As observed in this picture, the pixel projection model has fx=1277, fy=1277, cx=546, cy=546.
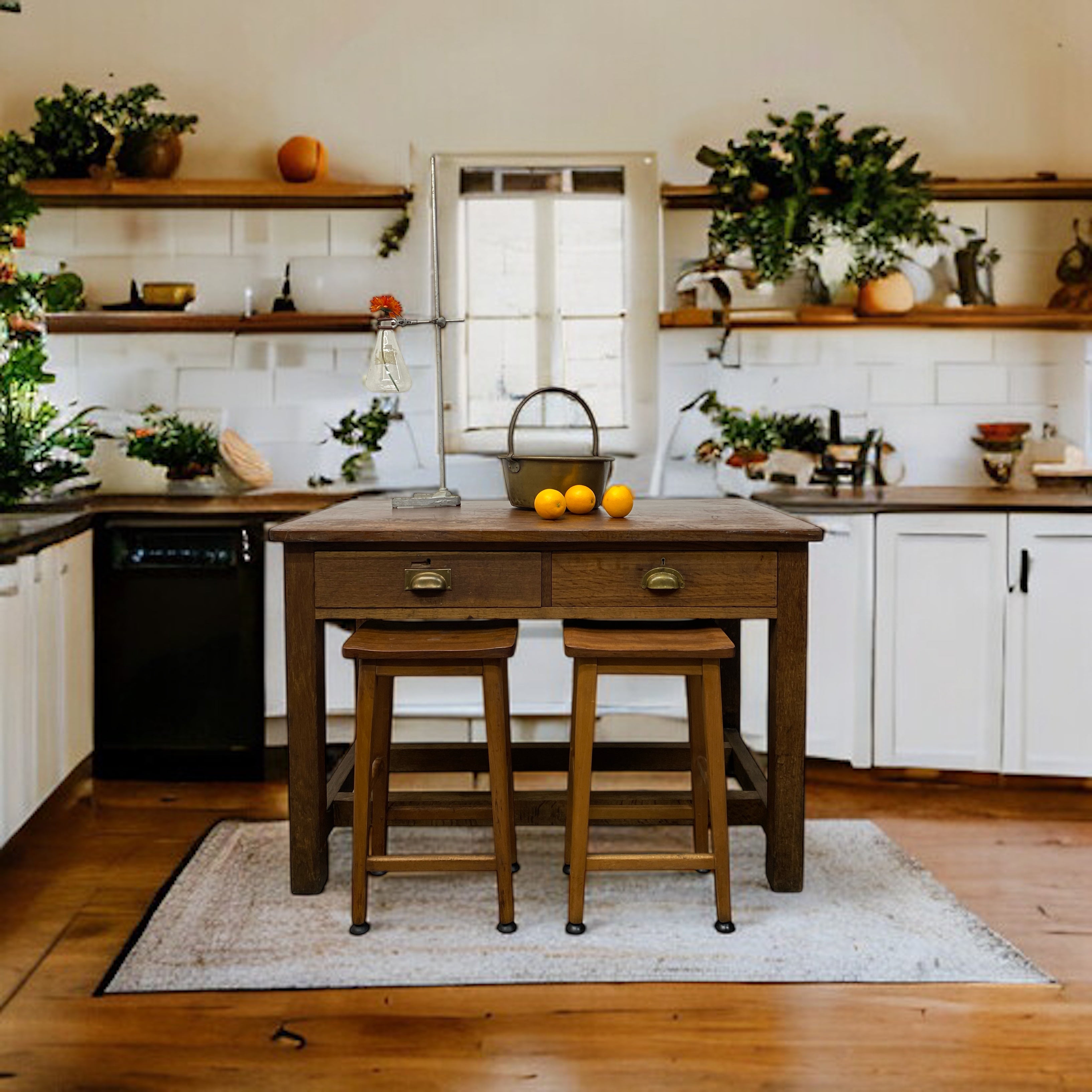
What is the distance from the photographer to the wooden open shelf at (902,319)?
15.4 feet

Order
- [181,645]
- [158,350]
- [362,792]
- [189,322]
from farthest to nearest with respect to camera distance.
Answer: [158,350] → [189,322] → [181,645] → [362,792]

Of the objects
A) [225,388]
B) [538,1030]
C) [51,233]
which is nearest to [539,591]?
[538,1030]

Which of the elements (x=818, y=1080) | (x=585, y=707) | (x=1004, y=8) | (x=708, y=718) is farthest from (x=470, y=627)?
(x=1004, y=8)

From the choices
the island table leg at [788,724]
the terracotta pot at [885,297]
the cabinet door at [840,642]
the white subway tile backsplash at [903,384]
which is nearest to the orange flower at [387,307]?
the island table leg at [788,724]

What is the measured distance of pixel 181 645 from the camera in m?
4.36

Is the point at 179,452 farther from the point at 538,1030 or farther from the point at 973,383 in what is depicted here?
the point at 973,383

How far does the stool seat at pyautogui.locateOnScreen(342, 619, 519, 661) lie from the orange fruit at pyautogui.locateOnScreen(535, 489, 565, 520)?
0.95ft

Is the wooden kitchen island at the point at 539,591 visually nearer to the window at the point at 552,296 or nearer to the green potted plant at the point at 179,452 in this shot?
the green potted plant at the point at 179,452

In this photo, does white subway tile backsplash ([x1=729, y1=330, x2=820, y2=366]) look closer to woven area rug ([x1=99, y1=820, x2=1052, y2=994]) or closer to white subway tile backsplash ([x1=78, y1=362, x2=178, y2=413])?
woven area rug ([x1=99, y1=820, x2=1052, y2=994])

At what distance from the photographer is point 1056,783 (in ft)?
14.1

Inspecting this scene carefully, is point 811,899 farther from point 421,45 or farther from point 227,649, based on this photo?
point 421,45

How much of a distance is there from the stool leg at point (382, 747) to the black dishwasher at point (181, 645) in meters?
1.31

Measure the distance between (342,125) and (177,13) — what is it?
30.5 inches

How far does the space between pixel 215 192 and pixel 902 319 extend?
8.48 feet
